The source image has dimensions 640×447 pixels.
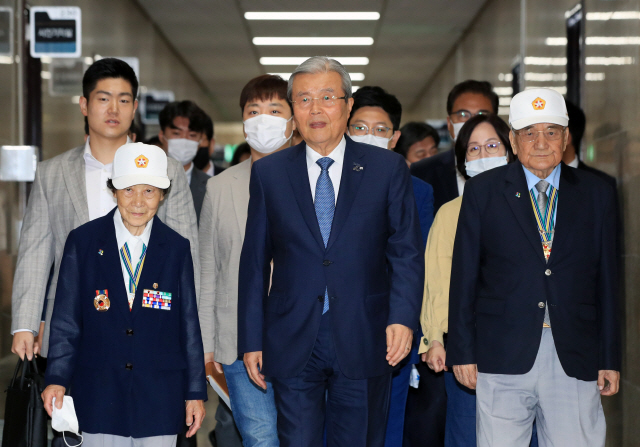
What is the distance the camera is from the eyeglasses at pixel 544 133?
304 cm

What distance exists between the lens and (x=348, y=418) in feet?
9.12

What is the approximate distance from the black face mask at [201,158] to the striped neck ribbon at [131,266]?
3.04 m

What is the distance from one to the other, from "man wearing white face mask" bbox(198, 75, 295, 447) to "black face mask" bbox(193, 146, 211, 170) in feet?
7.67

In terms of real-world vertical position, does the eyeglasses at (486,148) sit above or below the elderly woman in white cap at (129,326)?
above

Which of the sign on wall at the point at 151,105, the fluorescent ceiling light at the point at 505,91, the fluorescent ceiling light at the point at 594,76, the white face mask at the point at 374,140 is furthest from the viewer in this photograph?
the sign on wall at the point at 151,105

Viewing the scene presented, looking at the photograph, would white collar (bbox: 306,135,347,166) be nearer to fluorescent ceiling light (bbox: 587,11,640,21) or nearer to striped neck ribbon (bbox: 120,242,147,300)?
striped neck ribbon (bbox: 120,242,147,300)

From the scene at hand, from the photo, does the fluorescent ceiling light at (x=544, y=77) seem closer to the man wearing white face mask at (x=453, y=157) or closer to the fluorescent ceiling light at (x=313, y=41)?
the man wearing white face mask at (x=453, y=157)

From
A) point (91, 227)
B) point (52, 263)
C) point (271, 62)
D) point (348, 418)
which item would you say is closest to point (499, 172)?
point (348, 418)

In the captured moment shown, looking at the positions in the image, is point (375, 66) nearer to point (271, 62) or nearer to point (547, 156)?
point (271, 62)

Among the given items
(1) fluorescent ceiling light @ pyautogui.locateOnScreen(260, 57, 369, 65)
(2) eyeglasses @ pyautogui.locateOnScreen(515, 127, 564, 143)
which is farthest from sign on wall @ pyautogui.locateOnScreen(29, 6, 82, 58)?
(1) fluorescent ceiling light @ pyautogui.locateOnScreen(260, 57, 369, 65)

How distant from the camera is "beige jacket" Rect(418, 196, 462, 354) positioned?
11.1 ft


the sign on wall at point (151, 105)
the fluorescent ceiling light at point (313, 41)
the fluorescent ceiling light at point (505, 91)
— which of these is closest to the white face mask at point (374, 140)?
the fluorescent ceiling light at point (505, 91)

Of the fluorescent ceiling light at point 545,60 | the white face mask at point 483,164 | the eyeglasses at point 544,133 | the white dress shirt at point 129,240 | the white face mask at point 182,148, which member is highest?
the fluorescent ceiling light at point 545,60

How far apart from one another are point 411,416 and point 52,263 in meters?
1.87
